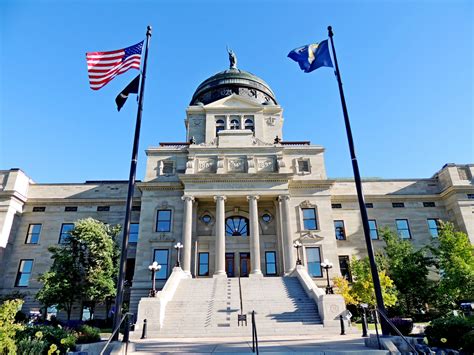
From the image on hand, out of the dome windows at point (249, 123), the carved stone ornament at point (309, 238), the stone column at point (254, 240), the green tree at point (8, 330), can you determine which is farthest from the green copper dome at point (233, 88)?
the green tree at point (8, 330)

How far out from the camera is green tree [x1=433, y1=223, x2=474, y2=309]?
2264 cm

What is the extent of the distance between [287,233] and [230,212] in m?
6.16

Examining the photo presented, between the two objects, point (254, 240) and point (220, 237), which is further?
point (220, 237)

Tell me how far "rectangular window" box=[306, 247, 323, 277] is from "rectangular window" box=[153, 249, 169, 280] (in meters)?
12.5

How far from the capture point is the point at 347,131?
1344cm

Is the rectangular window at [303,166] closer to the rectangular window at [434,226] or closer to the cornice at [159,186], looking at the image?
the cornice at [159,186]

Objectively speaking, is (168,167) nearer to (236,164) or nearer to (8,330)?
(236,164)

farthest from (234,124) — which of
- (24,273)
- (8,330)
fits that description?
(8,330)

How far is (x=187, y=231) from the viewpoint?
27.6 meters

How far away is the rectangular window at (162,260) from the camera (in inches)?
1096

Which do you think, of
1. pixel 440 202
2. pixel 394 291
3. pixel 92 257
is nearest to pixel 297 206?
pixel 394 291

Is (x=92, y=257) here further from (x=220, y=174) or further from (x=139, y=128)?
(x=139, y=128)

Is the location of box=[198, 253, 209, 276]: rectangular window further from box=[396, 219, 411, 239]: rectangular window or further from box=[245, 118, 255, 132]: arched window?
box=[396, 219, 411, 239]: rectangular window

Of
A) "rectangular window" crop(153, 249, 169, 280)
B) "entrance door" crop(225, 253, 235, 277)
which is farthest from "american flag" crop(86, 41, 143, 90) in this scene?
"entrance door" crop(225, 253, 235, 277)
